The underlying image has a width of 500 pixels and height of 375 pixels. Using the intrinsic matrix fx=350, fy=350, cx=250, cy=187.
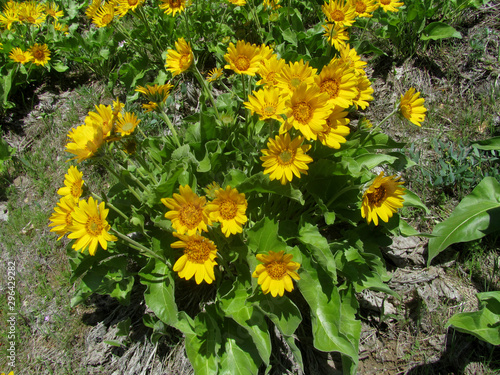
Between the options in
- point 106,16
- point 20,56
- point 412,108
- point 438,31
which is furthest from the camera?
point 20,56

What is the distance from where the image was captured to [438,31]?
3447mm

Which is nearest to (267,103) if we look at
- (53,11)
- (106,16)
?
(106,16)

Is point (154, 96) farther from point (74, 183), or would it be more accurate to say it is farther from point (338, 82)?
point (338, 82)

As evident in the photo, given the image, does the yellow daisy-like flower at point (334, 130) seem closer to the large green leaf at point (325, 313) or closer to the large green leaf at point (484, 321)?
the large green leaf at point (325, 313)

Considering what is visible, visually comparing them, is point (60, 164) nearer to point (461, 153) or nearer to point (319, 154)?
point (319, 154)

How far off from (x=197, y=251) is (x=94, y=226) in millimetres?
540

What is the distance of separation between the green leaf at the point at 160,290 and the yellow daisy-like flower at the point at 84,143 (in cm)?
73

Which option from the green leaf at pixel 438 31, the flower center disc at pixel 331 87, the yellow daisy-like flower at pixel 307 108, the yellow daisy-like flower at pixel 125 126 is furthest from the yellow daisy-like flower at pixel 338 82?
the green leaf at pixel 438 31

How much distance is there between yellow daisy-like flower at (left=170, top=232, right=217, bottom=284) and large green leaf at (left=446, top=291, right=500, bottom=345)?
4.79 feet

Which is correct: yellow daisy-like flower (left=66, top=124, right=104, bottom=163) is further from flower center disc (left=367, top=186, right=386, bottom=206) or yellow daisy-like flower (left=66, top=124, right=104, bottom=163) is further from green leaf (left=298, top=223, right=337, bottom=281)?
flower center disc (left=367, top=186, right=386, bottom=206)

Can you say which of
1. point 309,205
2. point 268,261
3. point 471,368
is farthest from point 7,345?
point 471,368

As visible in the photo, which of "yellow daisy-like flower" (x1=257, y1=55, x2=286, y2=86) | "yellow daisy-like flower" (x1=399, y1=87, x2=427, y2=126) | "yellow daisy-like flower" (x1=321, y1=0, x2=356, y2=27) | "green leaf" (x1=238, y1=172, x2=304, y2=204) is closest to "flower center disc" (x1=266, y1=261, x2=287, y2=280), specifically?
"green leaf" (x1=238, y1=172, x2=304, y2=204)

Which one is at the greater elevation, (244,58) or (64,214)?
(244,58)

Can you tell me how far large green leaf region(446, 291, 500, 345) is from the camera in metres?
2.07
